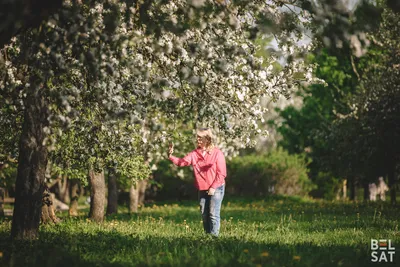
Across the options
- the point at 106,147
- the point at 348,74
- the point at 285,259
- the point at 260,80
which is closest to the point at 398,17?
the point at 348,74

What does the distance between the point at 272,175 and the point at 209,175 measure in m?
24.7

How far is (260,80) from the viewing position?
923cm

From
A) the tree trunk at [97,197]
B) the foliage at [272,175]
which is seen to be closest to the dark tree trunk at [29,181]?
the tree trunk at [97,197]

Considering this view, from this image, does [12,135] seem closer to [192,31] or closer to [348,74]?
[192,31]

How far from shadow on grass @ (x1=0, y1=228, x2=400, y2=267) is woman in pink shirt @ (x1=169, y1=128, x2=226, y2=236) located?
1277mm

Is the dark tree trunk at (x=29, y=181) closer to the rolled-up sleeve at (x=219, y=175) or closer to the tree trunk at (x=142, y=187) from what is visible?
the rolled-up sleeve at (x=219, y=175)

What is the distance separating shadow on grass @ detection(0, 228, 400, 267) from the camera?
249 inches

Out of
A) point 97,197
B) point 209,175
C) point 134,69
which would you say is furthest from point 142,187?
point 134,69

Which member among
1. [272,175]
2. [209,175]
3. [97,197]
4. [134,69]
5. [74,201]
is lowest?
[74,201]

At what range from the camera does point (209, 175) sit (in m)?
9.78

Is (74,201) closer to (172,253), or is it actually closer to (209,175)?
(209,175)

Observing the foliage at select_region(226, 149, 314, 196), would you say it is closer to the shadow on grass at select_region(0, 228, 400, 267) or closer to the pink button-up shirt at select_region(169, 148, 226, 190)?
A: the pink button-up shirt at select_region(169, 148, 226, 190)

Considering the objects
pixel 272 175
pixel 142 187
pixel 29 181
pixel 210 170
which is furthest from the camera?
pixel 272 175

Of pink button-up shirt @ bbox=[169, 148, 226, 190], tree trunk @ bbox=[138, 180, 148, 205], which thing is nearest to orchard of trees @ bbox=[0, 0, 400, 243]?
pink button-up shirt @ bbox=[169, 148, 226, 190]
